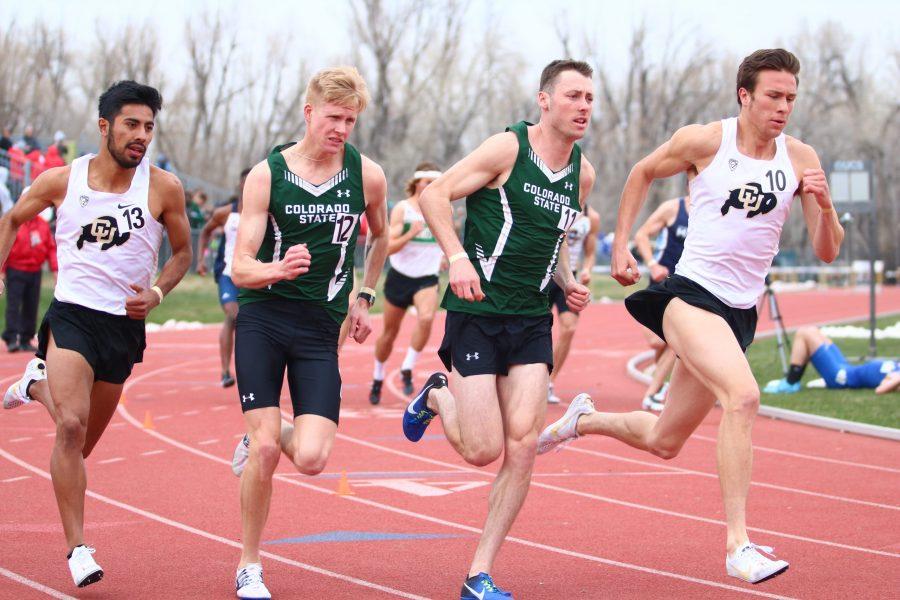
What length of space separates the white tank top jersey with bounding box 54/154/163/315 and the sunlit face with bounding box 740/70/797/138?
2.86 metres

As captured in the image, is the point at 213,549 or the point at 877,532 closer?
the point at 213,549

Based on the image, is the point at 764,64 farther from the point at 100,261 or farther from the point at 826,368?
the point at 826,368

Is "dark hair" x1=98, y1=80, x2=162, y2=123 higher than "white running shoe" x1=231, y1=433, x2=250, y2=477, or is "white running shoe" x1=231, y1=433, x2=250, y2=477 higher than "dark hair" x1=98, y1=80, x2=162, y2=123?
"dark hair" x1=98, y1=80, x2=162, y2=123

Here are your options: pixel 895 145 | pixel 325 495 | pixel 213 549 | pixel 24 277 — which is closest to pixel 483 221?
pixel 213 549

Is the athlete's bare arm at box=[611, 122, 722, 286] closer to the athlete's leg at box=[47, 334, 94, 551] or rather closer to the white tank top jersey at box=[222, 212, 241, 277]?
the athlete's leg at box=[47, 334, 94, 551]

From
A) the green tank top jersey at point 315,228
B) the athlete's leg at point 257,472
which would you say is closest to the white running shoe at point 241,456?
the athlete's leg at point 257,472

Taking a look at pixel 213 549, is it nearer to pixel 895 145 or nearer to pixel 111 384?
pixel 111 384

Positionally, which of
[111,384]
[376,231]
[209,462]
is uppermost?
[376,231]

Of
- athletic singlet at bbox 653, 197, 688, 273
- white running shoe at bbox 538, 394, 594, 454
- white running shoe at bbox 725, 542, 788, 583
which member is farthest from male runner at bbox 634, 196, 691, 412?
white running shoe at bbox 725, 542, 788, 583

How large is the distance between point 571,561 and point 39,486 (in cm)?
380

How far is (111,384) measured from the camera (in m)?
5.77

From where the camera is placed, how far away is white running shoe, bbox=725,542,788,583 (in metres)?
4.88

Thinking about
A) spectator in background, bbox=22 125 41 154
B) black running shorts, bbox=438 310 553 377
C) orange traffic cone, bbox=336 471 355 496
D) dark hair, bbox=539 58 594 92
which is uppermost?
spectator in background, bbox=22 125 41 154

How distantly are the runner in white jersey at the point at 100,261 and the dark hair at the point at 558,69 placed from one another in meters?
1.82
